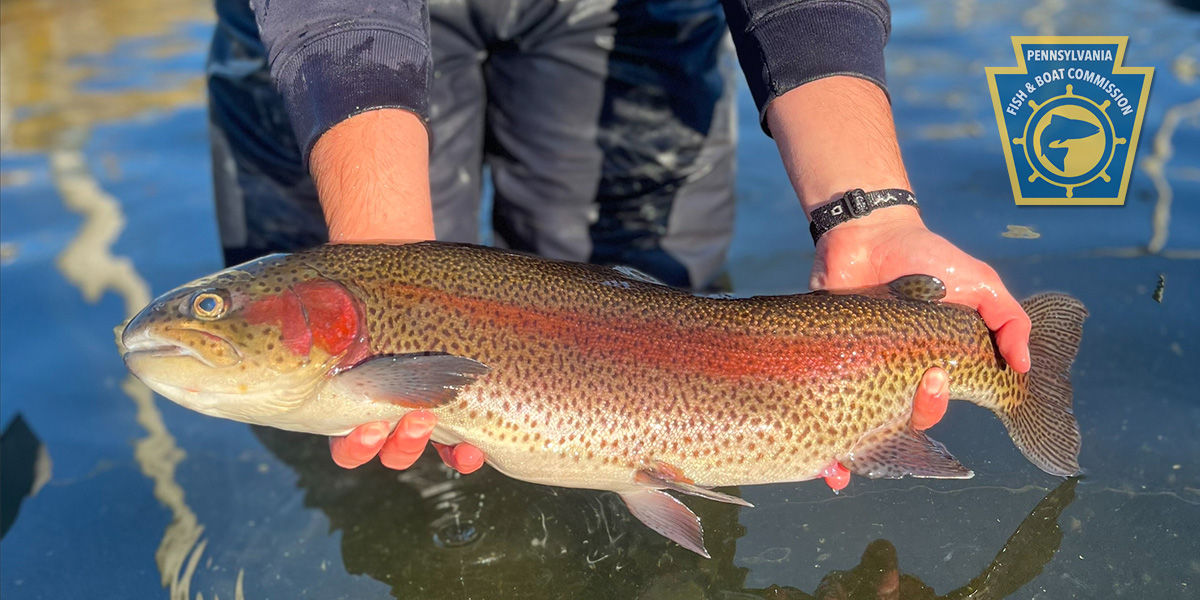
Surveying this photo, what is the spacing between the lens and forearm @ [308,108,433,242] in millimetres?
2920

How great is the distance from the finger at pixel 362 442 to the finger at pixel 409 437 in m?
0.03

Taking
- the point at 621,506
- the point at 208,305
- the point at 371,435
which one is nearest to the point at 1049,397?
the point at 621,506

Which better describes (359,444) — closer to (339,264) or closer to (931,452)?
(339,264)

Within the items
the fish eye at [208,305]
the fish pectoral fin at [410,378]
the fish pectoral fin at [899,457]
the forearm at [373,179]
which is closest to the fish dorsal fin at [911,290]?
the fish pectoral fin at [899,457]

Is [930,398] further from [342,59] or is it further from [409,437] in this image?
[342,59]

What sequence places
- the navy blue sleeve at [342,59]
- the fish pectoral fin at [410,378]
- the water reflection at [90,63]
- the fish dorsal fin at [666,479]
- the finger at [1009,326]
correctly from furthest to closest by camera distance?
the water reflection at [90,63]
the navy blue sleeve at [342,59]
the finger at [1009,326]
the fish dorsal fin at [666,479]
the fish pectoral fin at [410,378]

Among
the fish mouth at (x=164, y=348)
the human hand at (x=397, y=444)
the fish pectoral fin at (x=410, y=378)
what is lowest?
the human hand at (x=397, y=444)

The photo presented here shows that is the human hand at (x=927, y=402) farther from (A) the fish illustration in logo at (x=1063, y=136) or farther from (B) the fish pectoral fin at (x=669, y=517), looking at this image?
(A) the fish illustration in logo at (x=1063, y=136)

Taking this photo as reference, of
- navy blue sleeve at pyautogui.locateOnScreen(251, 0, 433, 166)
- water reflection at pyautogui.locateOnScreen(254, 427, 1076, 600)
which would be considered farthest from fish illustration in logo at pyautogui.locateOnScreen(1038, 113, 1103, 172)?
navy blue sleeve at pyautogui.locateOnScreen(251, 0, 433, 166)

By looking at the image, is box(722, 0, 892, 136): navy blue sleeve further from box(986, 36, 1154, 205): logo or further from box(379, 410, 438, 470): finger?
box(986, 36, 1154, 205): logo

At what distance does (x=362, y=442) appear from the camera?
262 centimetres

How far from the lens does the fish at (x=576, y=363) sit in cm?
257

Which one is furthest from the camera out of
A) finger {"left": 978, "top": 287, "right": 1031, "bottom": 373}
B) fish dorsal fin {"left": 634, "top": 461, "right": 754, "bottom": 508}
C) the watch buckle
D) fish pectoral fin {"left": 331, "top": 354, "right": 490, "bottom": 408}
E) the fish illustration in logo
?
the fish illustration in logo

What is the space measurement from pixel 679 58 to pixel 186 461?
8.30 feet
